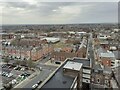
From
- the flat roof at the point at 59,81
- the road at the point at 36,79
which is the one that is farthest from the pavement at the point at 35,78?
the flat roof at the point at 59,81

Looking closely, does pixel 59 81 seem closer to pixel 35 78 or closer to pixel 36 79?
pixel 36 79

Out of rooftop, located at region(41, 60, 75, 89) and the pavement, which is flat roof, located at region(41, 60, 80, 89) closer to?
rooftop, located at region(41, 60, 75, 89)

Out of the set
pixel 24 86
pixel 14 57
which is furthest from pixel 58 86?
pixel 14 57

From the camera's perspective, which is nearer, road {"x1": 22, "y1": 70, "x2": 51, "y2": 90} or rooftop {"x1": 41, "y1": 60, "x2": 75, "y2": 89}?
rooftop {"x1": 41, "y1": 60, "x2": 75, "y2": 89}

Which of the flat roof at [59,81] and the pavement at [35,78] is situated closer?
the flat roof at [59,81]

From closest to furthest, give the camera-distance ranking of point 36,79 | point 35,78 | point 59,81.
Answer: point 59,81 → point 36,79 → point 35,78

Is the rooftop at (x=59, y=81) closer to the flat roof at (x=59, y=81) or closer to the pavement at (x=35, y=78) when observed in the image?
the flat roof at (x=59, y=81)

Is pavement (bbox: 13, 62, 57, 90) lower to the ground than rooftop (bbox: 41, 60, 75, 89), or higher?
lower

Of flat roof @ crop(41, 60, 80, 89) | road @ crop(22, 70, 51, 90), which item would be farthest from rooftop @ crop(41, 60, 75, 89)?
road @ crop(22, 70, 51, 90)

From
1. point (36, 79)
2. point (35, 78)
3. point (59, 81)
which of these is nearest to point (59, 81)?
point (59, 81)
